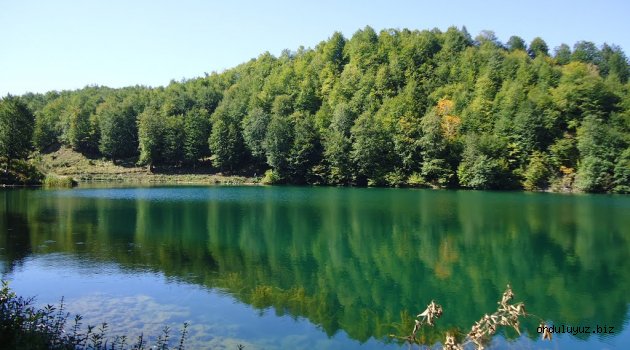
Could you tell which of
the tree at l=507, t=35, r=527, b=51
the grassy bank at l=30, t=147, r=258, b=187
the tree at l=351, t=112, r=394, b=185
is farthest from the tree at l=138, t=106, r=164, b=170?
the tree at l=507, t=35, r=527, b=51

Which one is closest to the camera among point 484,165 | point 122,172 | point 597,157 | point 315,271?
point 315,271

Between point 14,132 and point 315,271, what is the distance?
6432cm

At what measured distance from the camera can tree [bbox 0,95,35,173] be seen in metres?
65.5

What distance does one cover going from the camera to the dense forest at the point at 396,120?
7238 centimetres

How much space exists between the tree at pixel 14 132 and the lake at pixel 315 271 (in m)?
33.5

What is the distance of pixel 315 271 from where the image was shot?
20.7 m

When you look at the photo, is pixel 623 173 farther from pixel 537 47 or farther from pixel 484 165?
pixel 537 47

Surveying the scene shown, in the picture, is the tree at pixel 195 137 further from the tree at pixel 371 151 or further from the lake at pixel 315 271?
the lake at pixel 315 271

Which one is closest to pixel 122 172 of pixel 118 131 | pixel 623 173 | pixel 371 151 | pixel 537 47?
pixel 118 131

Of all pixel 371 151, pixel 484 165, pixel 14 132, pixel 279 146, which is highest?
pixel 14 132

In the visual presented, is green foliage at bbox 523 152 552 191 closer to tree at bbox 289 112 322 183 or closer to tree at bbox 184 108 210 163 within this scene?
tree at bbox 289 112 322 183

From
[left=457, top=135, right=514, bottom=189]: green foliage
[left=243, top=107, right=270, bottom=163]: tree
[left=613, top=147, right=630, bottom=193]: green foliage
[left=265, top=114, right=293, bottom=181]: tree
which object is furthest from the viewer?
[left=243, top=107, right=270, bottom=163]: tree

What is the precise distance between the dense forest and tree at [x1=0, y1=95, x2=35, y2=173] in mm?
288

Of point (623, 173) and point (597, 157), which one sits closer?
point (623, 173)
